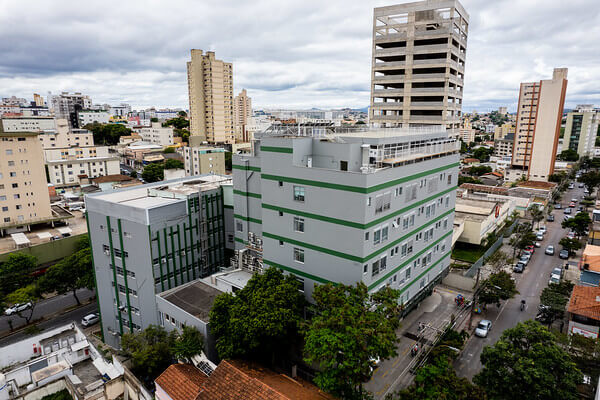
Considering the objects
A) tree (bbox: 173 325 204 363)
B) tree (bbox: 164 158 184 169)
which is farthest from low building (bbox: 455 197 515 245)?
tree (bbox: 164 158 184 169)

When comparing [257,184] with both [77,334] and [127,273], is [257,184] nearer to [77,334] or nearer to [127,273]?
[127,273]

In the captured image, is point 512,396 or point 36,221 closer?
point 512,396

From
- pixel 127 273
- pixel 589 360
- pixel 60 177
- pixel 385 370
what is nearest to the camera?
pixel 589 360

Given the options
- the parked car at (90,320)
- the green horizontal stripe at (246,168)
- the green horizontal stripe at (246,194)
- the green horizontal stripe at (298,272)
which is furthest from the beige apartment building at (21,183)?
the green horizontal stripe at (298,272)

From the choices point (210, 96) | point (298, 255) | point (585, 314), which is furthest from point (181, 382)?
point (210, 96)

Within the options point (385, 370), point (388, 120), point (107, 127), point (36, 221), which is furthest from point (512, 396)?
point (107, 127)

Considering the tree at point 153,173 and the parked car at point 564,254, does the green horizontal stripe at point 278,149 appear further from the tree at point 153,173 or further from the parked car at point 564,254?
the tree at point 153,173
